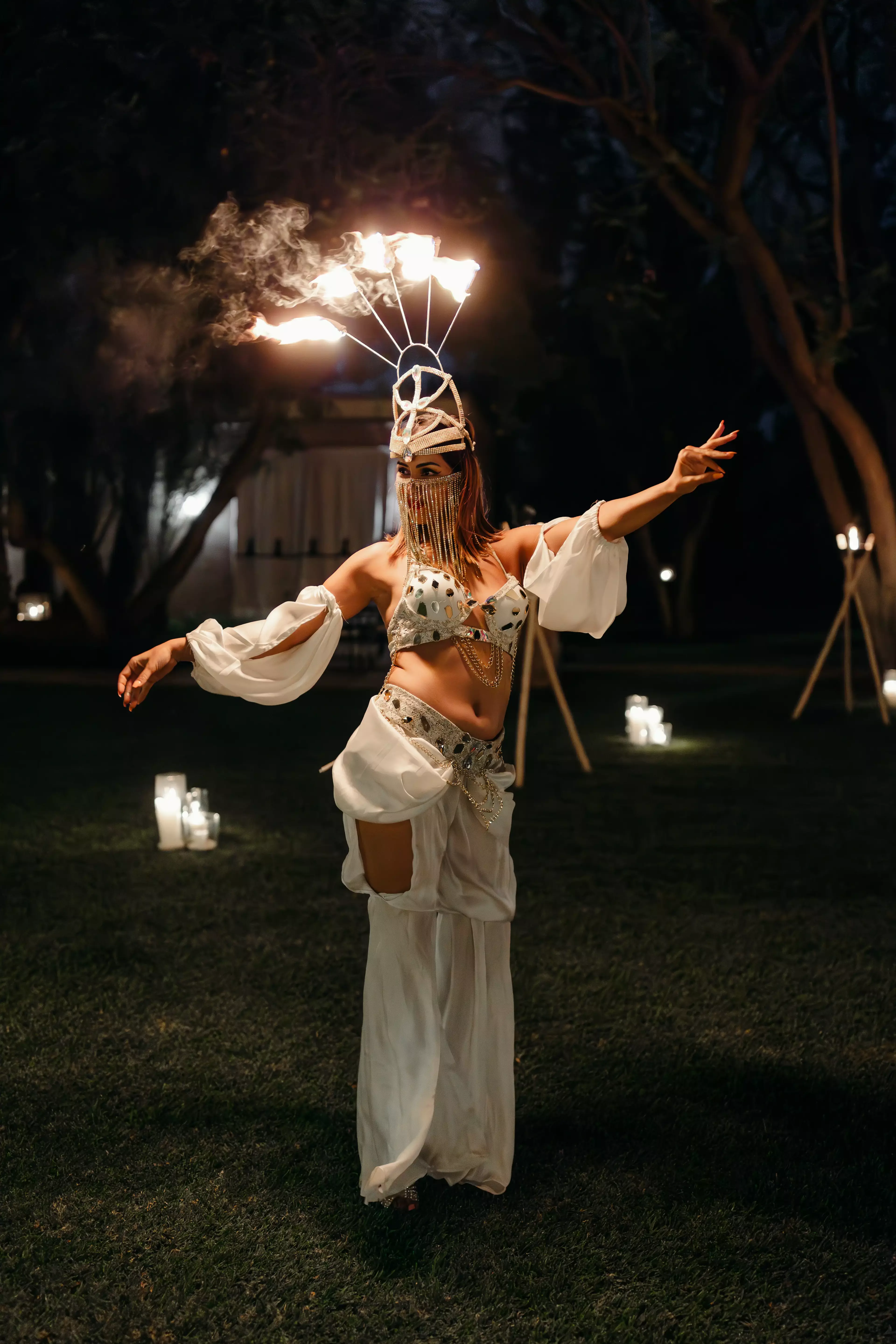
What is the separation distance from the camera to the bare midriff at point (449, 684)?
3121mm

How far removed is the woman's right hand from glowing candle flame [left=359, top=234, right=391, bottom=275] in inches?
41.8

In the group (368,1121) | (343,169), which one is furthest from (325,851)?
(343,169)

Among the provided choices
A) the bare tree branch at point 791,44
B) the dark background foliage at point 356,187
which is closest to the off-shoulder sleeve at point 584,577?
the dark background foliage at point 356,187

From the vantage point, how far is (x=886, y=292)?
12477 mm

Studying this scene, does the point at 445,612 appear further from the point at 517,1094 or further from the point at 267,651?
the point at 517,1094

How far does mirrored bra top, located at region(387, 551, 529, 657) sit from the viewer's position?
312cm

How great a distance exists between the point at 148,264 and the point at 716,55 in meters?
5.38

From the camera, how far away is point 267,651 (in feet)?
10.3

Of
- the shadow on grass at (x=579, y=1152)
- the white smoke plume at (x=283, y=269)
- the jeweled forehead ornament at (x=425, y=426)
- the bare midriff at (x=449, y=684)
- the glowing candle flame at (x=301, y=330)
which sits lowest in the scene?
the shadow on grass at (x=579, y=1152)

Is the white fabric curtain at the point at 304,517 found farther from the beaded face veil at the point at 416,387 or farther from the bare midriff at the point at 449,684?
the bare midriff at the point at 449,684

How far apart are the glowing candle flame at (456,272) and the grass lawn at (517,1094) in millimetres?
2329

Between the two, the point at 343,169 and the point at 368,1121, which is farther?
the point at 343,169

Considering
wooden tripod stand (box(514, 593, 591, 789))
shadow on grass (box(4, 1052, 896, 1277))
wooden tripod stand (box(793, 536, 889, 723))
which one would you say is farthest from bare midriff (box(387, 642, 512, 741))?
wooden tripod stand (box(793, 536, 889, 723))

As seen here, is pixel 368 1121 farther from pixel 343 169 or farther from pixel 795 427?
pixel 795 427
